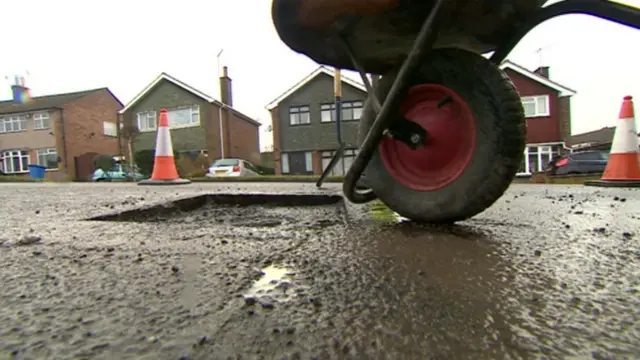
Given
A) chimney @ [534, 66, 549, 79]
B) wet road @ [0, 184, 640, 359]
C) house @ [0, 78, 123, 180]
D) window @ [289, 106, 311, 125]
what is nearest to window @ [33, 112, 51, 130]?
house @ [0, 78, 123, 180]

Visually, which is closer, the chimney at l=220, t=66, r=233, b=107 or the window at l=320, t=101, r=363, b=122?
the window at l=320, t=101, r=363, b=122

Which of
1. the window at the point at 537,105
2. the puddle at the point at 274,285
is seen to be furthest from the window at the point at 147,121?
the puddle at the point at 274,285

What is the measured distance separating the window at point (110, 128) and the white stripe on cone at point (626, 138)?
35819 mm

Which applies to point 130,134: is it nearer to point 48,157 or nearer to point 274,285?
point 48,157

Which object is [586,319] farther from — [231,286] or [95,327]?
[95,327]

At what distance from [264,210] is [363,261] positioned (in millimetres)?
1754

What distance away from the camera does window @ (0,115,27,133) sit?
98.5 ft

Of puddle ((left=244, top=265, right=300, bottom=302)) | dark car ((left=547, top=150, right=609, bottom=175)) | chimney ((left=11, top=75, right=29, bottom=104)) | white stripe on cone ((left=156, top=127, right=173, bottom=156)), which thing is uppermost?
chimney ((left=11, top=75, right=29, bottom=104))

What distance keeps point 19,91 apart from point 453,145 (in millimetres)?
42129

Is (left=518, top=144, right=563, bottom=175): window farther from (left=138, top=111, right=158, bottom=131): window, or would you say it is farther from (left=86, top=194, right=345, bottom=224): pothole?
(left=138, top=111, right=158, bottom=131): window

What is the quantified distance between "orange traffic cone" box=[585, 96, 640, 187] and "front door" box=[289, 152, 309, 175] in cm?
1959

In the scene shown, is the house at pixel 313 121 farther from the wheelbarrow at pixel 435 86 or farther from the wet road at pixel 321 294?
the wet road at pixel 321 294

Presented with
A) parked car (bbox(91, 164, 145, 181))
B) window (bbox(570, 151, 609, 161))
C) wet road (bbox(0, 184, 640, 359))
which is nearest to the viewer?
wet road (bbox(0, 184, 640, 359))

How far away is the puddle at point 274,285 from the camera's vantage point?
884mm
